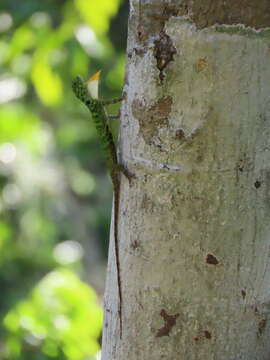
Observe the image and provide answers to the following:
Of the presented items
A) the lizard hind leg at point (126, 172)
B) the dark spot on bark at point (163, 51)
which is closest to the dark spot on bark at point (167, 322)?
the lizard hind leg at point (126, 172)

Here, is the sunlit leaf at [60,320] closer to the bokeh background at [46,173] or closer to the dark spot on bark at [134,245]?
the bokeh background at [46,173]

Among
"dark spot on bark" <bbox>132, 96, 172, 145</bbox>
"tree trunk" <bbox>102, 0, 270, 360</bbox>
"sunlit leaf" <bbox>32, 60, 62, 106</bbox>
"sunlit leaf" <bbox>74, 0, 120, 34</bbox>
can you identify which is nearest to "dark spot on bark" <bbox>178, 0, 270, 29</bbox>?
"tree trunk" <bbox>102, 0, 270, 360</bbox>

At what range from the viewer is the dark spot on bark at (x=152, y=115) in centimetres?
111

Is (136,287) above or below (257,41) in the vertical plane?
below

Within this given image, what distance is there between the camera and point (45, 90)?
2.30m

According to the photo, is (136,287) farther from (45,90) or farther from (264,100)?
(45,90)

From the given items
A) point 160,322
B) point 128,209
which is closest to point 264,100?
point 128,209

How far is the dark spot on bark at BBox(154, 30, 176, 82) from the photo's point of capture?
109 cm

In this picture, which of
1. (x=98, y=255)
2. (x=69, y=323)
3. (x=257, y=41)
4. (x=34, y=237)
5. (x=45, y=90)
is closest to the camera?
(x=257, y=41)

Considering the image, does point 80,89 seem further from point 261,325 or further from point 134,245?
point 261,325

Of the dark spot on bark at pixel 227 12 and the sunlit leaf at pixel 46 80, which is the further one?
the sunlit leaf at pixel 46 80

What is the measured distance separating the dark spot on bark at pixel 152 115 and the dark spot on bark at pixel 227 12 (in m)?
0.14

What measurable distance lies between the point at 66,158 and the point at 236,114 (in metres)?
3.27

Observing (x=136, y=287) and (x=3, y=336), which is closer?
(x=136, y=287)
